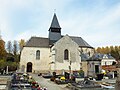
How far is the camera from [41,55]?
137 feet

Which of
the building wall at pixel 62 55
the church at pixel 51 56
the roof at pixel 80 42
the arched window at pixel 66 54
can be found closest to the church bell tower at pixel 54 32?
the church at pixel 51 56

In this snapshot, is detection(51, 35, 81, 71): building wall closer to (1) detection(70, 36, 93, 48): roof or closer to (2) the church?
(2) the church

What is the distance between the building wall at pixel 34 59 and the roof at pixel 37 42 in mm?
981

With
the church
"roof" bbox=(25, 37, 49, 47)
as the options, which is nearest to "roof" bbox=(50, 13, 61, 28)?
the church

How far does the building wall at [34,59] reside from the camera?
4075 centimetres

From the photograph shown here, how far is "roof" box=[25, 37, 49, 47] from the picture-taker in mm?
41872

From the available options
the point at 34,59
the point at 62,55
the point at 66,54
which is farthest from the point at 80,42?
the point at 34,59

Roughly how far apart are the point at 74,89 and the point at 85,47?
31.1m

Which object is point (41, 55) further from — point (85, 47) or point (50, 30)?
point (85, 47)

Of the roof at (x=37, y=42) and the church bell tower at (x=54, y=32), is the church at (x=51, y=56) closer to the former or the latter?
the roof at (x=37, y=42)

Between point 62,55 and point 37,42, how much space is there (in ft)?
25.4

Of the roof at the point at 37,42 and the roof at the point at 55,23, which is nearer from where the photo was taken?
the roof at the point at 37,42

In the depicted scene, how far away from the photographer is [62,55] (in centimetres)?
3994

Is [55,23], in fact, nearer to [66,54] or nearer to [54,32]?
[54,32]
